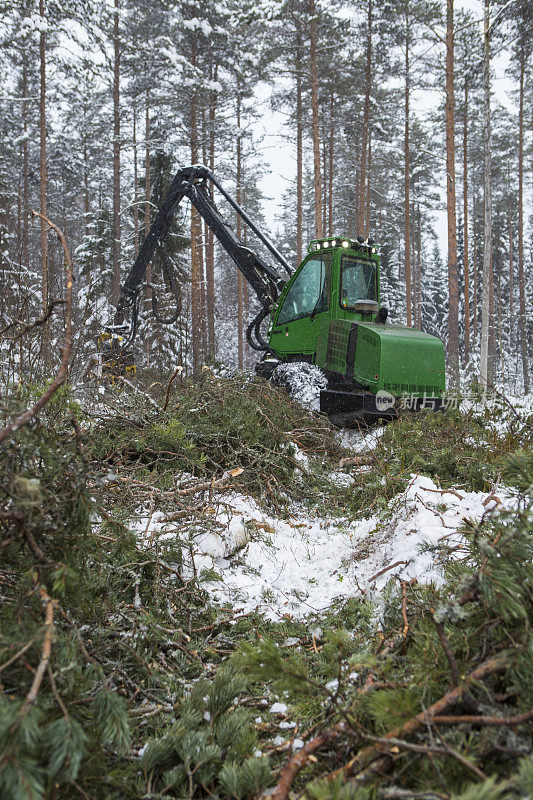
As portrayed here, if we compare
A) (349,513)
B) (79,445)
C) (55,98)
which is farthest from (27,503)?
(55,98)

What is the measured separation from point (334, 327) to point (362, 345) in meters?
0.80

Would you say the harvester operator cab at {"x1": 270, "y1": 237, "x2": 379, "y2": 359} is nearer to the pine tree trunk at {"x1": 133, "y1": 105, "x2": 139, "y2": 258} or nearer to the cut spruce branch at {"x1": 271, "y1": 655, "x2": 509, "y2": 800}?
the cut spruce branch at {"x1": 271, "y1": 655, "x2": 509, "y2": 800}

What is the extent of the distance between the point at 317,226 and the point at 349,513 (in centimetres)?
1278

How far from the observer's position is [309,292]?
8.79 meters

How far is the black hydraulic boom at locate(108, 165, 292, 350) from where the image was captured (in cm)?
989

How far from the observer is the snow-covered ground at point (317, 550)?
2.62 m

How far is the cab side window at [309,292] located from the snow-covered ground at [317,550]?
5.49 metres

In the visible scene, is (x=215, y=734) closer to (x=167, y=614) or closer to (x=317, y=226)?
(x=167, y=614)

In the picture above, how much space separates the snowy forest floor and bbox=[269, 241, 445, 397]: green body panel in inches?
131

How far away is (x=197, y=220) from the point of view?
17406 millimetres

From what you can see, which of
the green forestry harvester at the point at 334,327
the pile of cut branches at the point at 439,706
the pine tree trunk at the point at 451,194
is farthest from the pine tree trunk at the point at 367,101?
the pile of cut branches at the point at 439,706

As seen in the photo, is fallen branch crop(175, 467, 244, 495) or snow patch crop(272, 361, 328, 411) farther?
snow patch crop(272, 361, 328, 411)

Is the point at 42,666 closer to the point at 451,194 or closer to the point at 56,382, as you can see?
the point at 56,382

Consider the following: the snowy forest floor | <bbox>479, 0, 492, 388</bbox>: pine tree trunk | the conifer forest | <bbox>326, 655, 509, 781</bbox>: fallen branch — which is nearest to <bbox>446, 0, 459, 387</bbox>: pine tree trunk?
<bbox>479, 0, 492, 388</bbox>: pine tree trunk
